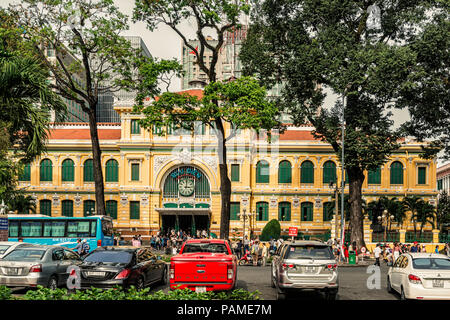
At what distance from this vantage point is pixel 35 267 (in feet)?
47.4

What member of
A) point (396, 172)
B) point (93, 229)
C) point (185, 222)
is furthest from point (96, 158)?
point (396, 172)

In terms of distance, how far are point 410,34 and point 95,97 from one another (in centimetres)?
1882

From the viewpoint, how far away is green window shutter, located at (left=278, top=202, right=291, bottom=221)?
187ft

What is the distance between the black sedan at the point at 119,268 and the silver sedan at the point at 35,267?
87 centimetres

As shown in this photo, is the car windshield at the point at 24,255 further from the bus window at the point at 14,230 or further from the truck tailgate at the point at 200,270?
the bus window at the point at 14,230

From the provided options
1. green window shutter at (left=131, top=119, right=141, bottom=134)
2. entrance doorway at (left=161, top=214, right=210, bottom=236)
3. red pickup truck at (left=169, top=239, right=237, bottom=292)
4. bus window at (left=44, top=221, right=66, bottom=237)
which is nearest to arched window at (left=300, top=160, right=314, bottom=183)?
entrance doorway at (left=161, top=214, right=210, bottom=236)

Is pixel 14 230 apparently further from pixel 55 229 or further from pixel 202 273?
pixel 202 273

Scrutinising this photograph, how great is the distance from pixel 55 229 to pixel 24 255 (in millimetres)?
19542

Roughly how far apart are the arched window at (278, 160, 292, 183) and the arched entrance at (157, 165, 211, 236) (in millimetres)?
7704

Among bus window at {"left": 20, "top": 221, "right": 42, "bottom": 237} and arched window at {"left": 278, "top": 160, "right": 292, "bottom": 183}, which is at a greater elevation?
arched window at {"left": 278, "top": 160, "right": 292, "bottom": 183}

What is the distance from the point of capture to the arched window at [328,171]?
57.2 meters

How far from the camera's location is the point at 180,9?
28984mm

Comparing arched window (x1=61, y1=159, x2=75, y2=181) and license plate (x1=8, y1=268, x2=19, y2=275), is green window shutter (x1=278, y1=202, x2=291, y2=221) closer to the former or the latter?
arched window (x1=61, y1=159, x2=75, y2=181)

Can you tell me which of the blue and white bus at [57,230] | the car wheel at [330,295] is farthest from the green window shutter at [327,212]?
the car wheel at [330,295]
